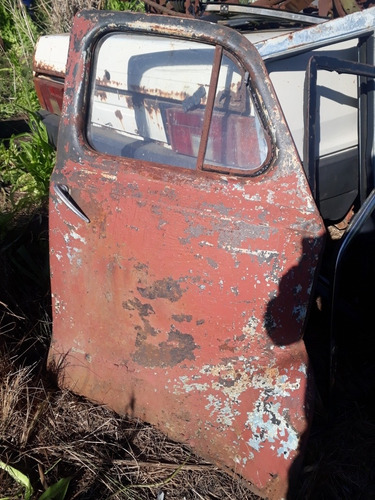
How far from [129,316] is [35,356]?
0.83 meters

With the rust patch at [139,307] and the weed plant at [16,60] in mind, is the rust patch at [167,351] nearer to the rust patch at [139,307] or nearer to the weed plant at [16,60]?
the rust patch at [139,307]

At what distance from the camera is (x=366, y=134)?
2510mm

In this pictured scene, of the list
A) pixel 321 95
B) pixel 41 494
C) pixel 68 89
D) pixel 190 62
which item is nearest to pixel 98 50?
pixel 68 89

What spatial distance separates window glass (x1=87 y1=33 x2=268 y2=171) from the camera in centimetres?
186

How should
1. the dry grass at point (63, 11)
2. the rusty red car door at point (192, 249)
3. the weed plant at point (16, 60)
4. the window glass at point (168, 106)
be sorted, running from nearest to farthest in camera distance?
the rusty red car door at point (192, 249)
the window glass at point (168, 106)
the weed plant at point (16, 60)
the dry grass at point (63, 11)

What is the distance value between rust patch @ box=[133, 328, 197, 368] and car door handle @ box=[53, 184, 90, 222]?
0.48 metres

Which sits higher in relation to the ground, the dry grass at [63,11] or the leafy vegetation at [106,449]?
the dry grass at [63,11]

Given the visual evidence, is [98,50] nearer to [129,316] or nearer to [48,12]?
[129,316]

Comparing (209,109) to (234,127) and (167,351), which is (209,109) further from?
(167,351)

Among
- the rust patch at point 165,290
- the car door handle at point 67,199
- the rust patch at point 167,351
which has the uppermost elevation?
the car door handle at point 67,199

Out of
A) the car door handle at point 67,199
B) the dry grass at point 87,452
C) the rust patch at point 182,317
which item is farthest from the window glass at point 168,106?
the dry grass at point 87,452

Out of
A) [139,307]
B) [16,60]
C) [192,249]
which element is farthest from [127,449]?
[16,60]

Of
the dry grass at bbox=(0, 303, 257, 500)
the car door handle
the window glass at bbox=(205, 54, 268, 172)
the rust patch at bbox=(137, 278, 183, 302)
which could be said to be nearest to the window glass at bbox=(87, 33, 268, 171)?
the window glass at bbox=(205, 54, 268, 172)

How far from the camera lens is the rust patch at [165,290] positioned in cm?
187
